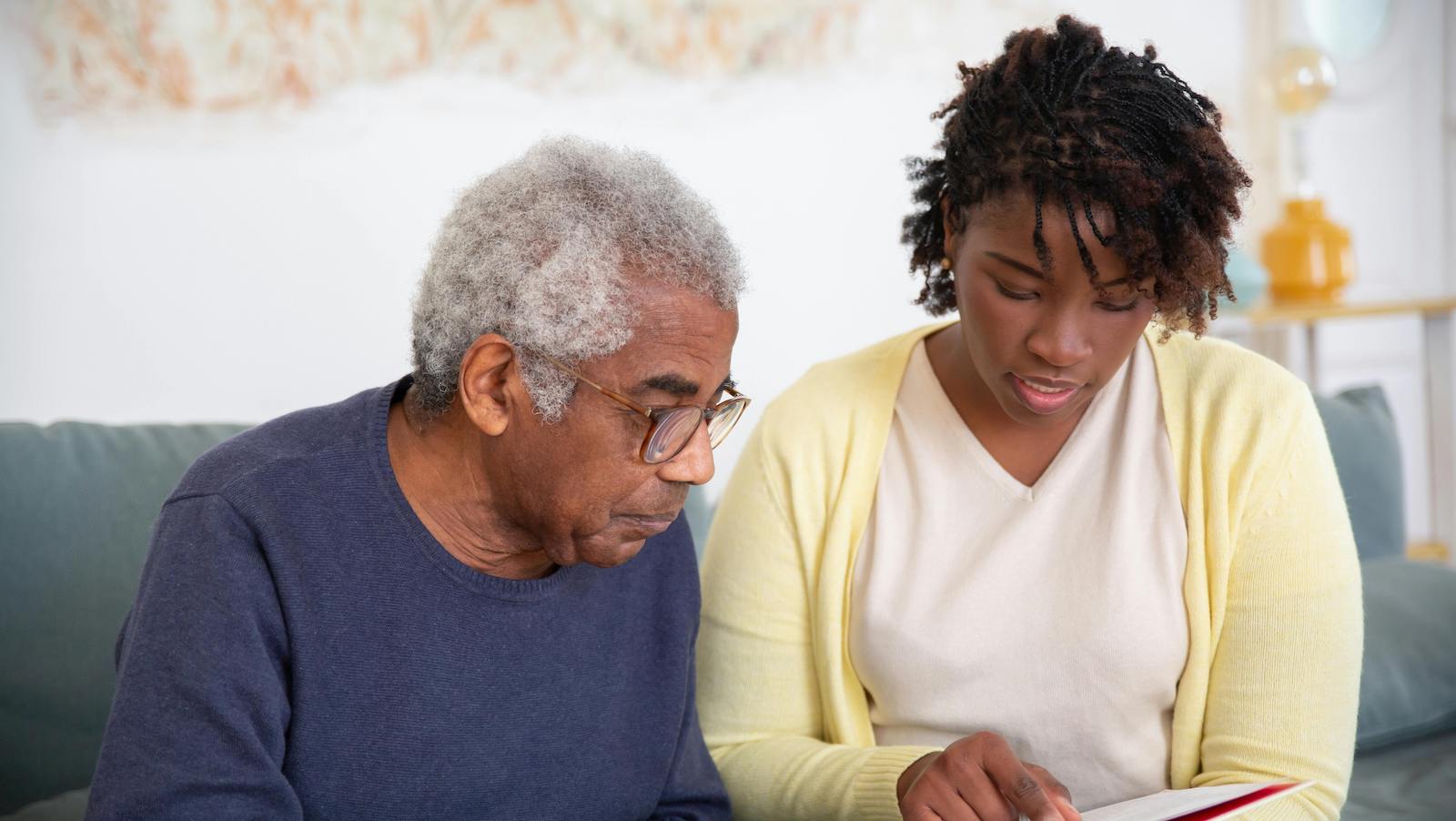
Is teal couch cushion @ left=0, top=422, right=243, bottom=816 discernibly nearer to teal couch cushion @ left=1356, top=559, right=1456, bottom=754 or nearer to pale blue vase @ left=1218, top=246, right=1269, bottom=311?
teal couch cushion @ left=1356, top=559, right=1456, bottom=754

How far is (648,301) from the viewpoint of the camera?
1.15 metres

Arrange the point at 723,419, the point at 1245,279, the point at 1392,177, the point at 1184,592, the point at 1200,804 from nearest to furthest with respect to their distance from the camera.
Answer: the point at 1200,804, the point at 723,419, the point at 1184,592, the point at 1245,279, the point at 1392,177

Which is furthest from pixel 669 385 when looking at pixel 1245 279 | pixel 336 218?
pixel 1245 279

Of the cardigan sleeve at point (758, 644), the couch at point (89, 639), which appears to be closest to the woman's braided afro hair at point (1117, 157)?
the cardigan sleeve at point (758, 644)

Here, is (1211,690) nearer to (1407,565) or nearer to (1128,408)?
(1128,408)

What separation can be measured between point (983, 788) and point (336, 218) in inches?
76.5

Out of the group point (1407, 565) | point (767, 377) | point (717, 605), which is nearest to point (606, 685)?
point (717, 605)

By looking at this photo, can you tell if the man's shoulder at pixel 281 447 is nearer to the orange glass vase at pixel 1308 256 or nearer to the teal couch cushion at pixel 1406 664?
the teal couch cushion at pixel 1406 664

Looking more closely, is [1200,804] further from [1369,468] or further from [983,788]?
[1369,468]

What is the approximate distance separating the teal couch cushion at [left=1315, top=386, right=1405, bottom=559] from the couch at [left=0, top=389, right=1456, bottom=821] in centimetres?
29

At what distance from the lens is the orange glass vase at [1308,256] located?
3260 mm

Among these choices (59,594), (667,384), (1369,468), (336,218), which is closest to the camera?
(667,384)

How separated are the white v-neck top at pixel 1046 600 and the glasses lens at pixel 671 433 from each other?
38 cm

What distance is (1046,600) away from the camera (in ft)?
4.63
